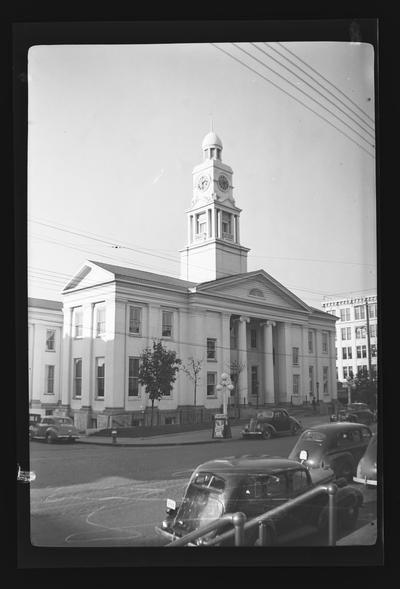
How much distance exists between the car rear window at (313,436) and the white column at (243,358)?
473 mm

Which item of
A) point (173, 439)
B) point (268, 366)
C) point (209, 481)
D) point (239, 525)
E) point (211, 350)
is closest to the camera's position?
point (239, 525)

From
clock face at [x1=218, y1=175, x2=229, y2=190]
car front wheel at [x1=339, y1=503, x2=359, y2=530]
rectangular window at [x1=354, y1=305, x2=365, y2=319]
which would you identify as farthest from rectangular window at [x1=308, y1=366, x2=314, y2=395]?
clock face at [x1=218, y1=175, x2=229, y2=190]

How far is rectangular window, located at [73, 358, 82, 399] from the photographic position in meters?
3.56

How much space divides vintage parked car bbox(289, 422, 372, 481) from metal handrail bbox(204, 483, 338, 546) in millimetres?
151

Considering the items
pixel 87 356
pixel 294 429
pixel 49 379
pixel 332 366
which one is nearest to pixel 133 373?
pixel 87 356

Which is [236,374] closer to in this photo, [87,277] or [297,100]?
[87,277]

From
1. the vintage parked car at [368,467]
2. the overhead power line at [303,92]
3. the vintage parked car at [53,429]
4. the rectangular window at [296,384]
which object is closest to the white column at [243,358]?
the rectangular window at [296,384]

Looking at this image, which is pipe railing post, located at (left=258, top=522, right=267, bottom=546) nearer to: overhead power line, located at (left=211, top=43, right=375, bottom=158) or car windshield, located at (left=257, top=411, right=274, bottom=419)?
car windshield, located at (left=257, top=411, right=274, bottom=419)

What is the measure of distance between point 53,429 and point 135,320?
2.84ft

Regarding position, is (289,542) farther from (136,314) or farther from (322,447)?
(136,314)

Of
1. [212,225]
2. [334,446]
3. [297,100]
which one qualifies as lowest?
Result: [334,446]

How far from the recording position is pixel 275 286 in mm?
3873

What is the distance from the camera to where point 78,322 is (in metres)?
3.58

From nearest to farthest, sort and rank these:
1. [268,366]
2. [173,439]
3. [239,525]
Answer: [239,525], [173,439], [268,366]
